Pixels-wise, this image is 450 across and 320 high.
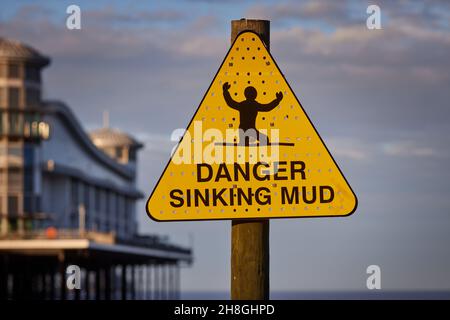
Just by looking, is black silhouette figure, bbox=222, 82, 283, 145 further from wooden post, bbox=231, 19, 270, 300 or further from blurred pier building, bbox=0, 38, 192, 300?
blurred pier building, bbox=0, 38, 192, 300

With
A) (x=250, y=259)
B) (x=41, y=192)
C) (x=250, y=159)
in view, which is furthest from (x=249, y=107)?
(x=41, y=192)

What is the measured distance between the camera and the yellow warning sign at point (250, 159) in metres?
6.73

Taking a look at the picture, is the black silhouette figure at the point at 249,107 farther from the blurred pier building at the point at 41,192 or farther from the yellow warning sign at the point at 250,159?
the blurred pier building at the point at 41,192

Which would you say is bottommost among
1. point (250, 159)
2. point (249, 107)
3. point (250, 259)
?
point (250, 259)

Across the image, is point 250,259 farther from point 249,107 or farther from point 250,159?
point 249,107

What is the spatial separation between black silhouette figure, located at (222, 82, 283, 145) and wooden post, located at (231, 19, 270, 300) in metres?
0.33

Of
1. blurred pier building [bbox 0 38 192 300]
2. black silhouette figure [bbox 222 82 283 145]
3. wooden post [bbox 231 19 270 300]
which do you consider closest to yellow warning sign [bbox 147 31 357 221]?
black silhouette figure [bbox 222 82 283 145]

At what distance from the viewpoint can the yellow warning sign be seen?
6734mm

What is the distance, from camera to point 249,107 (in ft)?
22.4

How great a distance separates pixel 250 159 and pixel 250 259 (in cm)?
58

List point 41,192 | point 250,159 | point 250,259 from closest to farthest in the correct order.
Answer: point 250,159
point 250,259
point 41,192

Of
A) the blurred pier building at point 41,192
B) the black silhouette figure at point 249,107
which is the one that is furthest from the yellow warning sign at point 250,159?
the blurred pier building at point 41,192

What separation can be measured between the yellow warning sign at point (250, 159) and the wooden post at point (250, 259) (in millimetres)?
129
